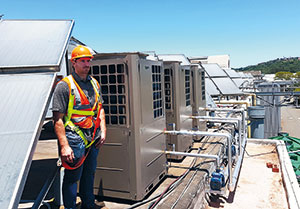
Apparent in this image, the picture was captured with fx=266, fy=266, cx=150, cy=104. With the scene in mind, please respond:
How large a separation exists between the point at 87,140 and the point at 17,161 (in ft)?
3.72

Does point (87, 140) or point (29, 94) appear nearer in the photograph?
point (29, 94)

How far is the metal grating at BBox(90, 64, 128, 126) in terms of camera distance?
4.08 m

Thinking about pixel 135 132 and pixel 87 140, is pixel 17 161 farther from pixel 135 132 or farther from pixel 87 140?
pixel 135 132

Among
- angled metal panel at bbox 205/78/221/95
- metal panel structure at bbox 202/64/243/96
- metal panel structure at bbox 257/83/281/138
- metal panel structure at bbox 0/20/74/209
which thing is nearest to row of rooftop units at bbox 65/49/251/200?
metal panel structure at bbox 0/20/74/209

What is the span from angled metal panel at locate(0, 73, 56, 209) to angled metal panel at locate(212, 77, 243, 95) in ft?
44.8

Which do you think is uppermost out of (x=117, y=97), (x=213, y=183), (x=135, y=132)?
(x=117, y=97)

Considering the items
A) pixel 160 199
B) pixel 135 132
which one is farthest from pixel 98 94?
pixel 160 199

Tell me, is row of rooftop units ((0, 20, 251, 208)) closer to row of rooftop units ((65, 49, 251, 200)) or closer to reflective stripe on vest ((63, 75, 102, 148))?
row of rooftop units ((65, 49, 251, 200))

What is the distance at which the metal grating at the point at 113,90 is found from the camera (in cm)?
408

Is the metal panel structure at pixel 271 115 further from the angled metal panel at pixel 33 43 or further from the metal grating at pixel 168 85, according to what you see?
A: the angled metal panel at pixel 33 43

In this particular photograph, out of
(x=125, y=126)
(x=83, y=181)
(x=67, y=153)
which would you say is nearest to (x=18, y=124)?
(x=67, y=153)

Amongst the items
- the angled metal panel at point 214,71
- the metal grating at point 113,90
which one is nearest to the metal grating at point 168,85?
the metal grating at point 113,90

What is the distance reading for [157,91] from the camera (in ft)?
16.4

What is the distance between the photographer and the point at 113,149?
13.8ft
